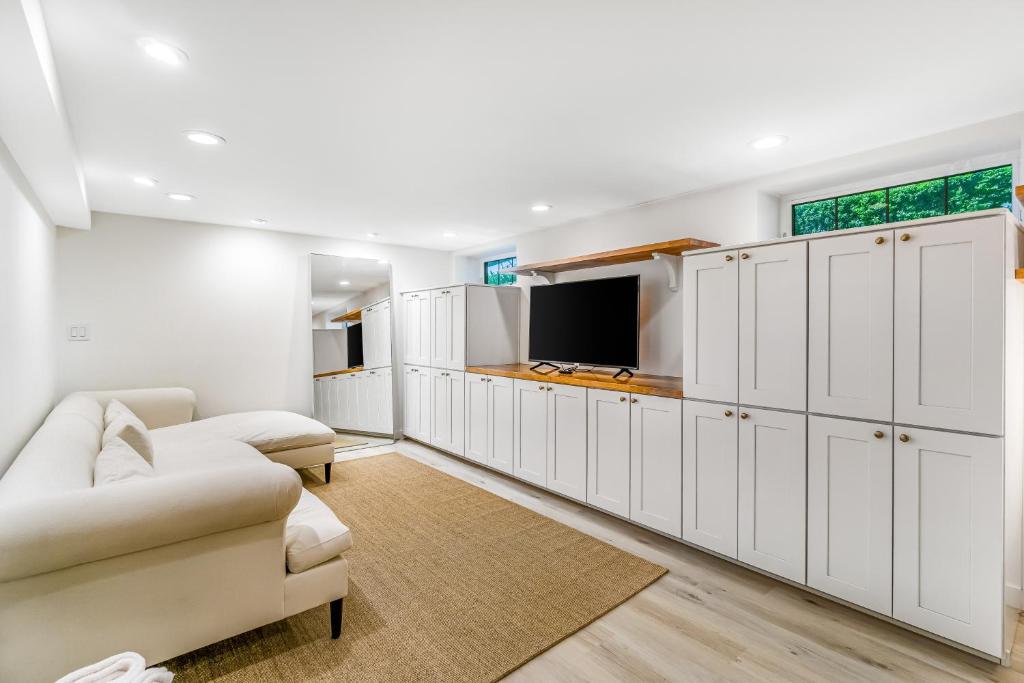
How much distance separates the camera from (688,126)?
2.34 meters

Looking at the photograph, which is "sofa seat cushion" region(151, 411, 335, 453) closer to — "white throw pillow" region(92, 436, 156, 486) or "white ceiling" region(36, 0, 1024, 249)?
"white throw pillow" region(92, 436, 156, 486)

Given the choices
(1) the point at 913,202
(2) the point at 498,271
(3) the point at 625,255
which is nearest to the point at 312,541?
(3) the point at 625,255

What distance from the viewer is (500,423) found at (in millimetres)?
4098

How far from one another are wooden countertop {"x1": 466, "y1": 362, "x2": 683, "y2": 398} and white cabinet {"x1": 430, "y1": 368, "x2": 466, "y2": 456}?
0.55 metres

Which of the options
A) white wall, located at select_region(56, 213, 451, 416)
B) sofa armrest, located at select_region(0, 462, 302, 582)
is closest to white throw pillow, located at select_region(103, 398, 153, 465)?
sofa armrest, located at select_region(0, 462, 302, 582)

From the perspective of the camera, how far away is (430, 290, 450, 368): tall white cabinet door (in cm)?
480

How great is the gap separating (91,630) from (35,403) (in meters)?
2.04

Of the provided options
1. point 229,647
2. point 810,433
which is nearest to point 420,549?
point 229,647

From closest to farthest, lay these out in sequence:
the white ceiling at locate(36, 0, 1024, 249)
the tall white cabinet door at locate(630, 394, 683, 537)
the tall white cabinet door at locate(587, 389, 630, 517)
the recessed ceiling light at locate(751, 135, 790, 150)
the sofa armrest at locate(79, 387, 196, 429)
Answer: the white ceiling at locate(36, 0, 1024, 249) < the recessed ceiling light at locate(751, 135, 790, 150) < the tall white cabinet door at locate(630, 394, 683, 537) < the tall white cabinet door at locate(587, 389, 630, 517) < the sofa armrest at locate(79, 387, 196, 429)

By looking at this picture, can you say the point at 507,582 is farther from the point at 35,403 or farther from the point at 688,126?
the point at 35,403

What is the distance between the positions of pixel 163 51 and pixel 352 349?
155 inches

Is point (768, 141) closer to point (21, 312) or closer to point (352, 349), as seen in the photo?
point (21, 312)

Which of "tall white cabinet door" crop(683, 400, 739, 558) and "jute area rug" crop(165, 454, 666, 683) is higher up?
"tall white cabinet door" crop(683, 400, 739, 558)

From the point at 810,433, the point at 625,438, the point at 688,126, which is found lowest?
the point at 625,438
